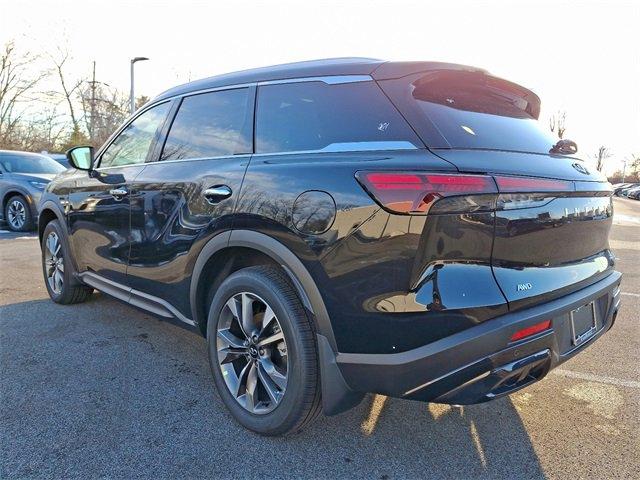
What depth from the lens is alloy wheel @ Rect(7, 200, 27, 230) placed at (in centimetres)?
924

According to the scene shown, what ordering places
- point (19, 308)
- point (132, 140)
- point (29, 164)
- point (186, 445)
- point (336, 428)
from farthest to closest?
point (29, 164), point (19, 308), point (132, 140), point (336, 428), point (186, 445)

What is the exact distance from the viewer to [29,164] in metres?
10.1

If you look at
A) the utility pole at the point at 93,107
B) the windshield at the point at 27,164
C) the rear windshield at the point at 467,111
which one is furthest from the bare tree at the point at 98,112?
the rear windshield at the point at 467,111

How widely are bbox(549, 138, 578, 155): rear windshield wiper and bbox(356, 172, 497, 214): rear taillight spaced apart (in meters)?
0.82

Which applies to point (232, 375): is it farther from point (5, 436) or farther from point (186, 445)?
point (5, 436)

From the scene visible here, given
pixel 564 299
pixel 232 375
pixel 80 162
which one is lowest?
pixel 232 375

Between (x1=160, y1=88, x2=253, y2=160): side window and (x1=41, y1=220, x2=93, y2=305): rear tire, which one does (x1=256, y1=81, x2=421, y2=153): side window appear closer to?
(x1=160, y1=88, x2=253, y2=160): side window

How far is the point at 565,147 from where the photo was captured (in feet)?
8.36

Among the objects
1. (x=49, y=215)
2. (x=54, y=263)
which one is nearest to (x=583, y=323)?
(x=54, y=263)

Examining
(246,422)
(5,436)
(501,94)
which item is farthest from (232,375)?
(501,94)

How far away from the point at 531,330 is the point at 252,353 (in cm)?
135

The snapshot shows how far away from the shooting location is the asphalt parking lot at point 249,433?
2.16 m

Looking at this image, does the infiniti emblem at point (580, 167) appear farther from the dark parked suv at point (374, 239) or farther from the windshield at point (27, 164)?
the windshield at point (27, 164)

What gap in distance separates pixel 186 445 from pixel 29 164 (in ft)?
32.7
